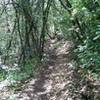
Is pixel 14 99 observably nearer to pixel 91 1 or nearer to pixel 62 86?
pixel 62 86

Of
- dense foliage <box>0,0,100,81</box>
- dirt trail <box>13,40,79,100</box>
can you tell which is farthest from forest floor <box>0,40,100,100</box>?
dense foliage <box>0,0,100,81</box>

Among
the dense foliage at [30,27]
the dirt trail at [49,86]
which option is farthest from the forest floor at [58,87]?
the dense foliage at [30,27]

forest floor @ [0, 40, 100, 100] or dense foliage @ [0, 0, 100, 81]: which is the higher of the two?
dense foliage @ [0, 0, 100, 81]

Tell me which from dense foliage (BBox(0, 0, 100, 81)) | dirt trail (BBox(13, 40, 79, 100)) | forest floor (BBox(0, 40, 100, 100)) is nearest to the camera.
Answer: forest floor (BBox(0, 40, 100, 100))

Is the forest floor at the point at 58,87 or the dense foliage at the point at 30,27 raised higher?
the dense foliage at the point at 30,27

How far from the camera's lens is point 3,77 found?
40.3ft

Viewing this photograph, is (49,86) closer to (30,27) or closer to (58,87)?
(58,87)

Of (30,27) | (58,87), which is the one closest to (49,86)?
(58,87)

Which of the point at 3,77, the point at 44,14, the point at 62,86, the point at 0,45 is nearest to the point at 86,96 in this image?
the point at 62,86

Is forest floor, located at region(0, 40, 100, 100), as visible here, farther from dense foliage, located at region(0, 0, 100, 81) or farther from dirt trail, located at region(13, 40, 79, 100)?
dense foliage, located at region(0, 0, 100, 81)

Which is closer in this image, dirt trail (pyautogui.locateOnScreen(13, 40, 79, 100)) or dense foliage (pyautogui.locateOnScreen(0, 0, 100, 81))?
dirt trail (pyautogui.locateOnScreen(13, 40, 79, 100))

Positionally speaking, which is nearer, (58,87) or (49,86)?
(58,87)

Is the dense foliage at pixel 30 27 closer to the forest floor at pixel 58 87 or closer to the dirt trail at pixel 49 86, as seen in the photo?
Result: the forest floor at pixel 58 87

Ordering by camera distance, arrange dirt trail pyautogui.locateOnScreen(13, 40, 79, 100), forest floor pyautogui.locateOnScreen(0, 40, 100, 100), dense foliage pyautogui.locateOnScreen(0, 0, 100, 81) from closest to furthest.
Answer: forest floor pyautogui.locateOnScreen(0, 40, 100, 100) → dirt trail pyautogui.locateOnScreen(13, 40, 79, 100) → dense foliage pyautogui.locateOnScreen(0, 0, 100, 81)
